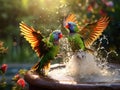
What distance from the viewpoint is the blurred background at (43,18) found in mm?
6465

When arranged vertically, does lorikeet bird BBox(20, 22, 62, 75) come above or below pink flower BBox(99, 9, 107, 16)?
below

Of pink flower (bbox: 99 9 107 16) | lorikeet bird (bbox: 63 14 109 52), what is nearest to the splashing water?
lorikeet bird (bbox: 63 14 109 52)

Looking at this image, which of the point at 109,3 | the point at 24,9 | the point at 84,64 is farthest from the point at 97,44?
the point at 24,9

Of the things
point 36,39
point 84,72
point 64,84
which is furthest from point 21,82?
point 64,84

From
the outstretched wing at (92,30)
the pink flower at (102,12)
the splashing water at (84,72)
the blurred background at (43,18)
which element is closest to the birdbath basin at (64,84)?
the splashing water at (84,72)

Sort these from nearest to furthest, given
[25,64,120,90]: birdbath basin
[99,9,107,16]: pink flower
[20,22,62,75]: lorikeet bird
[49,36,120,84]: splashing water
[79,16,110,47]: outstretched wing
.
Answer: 1. [25,64,120,90]: birdbath basin
2. [49,36,120,84]: splashing water
3. [20,22,62,75]: lorikeet bird
4. [79,16,110,47]: outstretched wing
5. [99,9,107,16]: pink flower

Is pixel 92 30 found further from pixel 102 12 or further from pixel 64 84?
pixel 102 12

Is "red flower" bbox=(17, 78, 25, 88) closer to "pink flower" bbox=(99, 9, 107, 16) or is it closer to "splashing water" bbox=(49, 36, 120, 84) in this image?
"splashing water" bbox=(49, 36, 120, 84)

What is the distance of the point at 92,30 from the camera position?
420 cm

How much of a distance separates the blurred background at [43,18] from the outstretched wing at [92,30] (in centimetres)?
81

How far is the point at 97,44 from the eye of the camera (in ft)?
23.4

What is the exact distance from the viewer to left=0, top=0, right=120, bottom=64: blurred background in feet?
21.2

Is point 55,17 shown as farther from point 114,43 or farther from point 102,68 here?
point 102,68

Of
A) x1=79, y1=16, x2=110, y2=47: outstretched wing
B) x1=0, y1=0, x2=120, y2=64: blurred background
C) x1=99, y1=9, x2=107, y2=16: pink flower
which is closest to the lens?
x1=79, y1=16, x2=110, y2=47: outstretched wing
